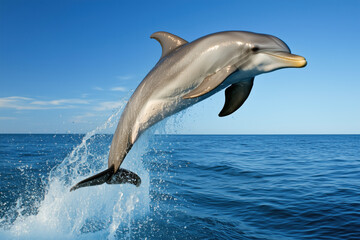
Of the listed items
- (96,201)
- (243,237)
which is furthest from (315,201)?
(96,201)

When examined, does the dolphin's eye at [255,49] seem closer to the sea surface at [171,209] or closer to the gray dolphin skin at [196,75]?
the gray dolphin skin at [196,75]

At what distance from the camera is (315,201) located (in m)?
7.83

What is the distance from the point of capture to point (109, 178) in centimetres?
383

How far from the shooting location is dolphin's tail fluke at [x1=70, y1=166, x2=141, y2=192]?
3771 mm

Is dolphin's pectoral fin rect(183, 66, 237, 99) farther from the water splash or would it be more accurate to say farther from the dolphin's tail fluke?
the water splash

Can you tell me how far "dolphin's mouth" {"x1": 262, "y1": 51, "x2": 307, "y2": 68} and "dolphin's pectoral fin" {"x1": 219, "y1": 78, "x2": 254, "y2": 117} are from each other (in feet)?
1.82

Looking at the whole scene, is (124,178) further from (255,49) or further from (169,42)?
(255,49)

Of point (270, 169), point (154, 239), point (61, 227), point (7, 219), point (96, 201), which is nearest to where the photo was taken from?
point (154, 239)

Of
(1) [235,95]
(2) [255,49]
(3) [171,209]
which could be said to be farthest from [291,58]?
(3) [171,209]

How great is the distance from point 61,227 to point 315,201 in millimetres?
6422

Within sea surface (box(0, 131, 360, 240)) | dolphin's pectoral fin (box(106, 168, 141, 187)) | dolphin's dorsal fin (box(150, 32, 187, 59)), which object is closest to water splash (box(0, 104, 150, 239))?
sea surface (box(0, 131, 360, 240))

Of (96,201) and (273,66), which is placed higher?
(273,66)

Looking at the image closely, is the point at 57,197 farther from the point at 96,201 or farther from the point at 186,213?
the point at 186,213

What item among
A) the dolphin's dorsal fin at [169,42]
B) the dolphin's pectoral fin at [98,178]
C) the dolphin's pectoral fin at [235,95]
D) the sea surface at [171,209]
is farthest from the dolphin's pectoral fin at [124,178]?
the dolphin's dorsal fin at [169,42]
